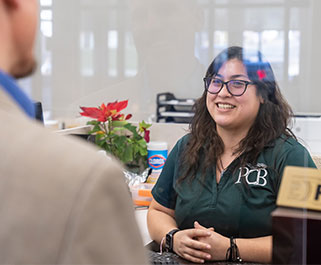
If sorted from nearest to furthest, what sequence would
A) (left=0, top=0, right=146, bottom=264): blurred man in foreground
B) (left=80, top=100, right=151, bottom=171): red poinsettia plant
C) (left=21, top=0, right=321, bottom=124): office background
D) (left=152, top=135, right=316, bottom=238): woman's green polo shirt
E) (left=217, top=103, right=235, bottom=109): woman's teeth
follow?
(left=0, top=0, right=146, bottom=264): blurred man in foreground, (left=152, top=135, right=316, bottom=238): woman's green polo shirt, (left=217, top=103, right=235, bottom=109): woman's teeth, (left=21, top=0, right=321, bottom=124): office background, (left=80, top=100, right=151, bottom=171): red poinsettia plant

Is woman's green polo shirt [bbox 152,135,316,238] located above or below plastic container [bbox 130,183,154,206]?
above

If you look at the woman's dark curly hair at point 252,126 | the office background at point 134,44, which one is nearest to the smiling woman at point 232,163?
the woman's dark curly hair at point 252,126

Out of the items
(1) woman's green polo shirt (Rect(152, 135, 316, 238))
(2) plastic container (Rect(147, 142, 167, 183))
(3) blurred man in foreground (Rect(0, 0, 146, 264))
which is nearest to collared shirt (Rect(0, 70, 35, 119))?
(3) blurred man in foreground (Rect(0, 0, 146, 264))

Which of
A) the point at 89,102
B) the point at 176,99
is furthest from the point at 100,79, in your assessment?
the point at 176,99

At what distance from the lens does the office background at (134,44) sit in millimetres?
1233

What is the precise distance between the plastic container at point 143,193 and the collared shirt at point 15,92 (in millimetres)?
884

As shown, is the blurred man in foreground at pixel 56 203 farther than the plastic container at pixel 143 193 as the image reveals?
No

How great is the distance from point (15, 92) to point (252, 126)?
657mm

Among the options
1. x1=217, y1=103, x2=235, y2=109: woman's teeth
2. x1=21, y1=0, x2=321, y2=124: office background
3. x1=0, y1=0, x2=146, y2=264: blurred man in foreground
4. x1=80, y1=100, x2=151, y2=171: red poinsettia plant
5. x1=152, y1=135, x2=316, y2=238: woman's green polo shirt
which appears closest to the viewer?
x1=0, y1=0, x2=146, y2=264: blurred man in foreground

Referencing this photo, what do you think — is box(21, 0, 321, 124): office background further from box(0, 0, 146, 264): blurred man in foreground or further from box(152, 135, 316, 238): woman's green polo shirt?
box(0, 0, 146, 264): blurred man in foreground

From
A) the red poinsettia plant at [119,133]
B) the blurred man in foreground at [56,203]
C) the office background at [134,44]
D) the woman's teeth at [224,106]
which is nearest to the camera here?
the blurred man in foreground at [56,203]

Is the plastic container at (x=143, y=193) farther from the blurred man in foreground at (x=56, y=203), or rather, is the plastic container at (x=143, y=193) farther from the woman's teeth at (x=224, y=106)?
the blurred man in foreground at (x=56, y=203)

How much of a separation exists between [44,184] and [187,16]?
1086mm

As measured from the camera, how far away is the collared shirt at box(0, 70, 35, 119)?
438mm
